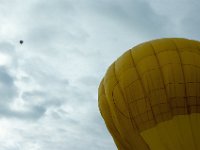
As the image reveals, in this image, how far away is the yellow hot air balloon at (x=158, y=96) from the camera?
1723 cm

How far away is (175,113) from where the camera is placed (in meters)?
17.3

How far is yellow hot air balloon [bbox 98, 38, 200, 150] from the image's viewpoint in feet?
56.5

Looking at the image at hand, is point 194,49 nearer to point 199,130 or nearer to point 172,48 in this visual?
point 172,48

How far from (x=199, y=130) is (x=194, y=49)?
3.24m


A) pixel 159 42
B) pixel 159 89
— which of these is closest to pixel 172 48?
pixel 159 42

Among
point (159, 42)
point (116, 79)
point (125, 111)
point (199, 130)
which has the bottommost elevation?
point (199, 130)

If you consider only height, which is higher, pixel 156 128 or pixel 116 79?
pixel 116 79

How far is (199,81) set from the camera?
17.3 m

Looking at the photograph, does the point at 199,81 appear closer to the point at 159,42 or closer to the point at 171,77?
the point at 171,77

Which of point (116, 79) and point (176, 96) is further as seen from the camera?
point (116, 79)

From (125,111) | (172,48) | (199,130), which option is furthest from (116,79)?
(199,130)

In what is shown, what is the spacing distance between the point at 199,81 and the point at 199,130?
1.85 meters

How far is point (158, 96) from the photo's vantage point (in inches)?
685

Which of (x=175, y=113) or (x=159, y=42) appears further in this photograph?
(x=159, y=42)
